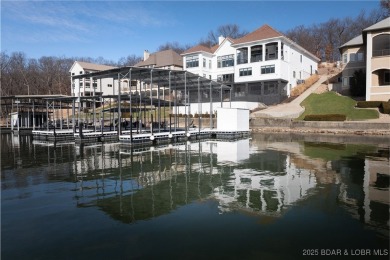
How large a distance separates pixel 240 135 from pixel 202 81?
815cm

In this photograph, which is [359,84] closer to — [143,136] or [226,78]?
[226,78]

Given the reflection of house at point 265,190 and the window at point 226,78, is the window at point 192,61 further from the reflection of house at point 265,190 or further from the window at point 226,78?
the reflection of house at point 265,190

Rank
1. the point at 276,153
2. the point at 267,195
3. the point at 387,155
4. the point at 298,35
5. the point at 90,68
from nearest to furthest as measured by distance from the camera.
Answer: the point at 267,195 < the point at 387,155 < the point at 276,153 < the point at 90,68 < the point at 298,35

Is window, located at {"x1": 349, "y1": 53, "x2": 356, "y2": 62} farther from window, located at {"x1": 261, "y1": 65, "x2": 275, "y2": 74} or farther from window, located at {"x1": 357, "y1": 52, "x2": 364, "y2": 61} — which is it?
window, located at {"x1": 261, "y1": 65, "x2": 275, "y2": 74}

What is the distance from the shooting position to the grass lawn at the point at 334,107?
36.1m

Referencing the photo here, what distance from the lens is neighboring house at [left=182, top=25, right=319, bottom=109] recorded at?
49500 mm

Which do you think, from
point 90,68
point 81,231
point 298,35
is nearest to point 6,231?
point 81,231

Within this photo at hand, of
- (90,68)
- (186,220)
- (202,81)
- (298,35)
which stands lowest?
(186,220)

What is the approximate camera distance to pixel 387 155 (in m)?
19.0

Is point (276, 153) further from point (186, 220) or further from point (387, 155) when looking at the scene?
point (186, 220)

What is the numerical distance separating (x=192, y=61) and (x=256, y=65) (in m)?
14.4

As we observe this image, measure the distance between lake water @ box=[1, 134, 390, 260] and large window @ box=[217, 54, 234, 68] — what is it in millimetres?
43216

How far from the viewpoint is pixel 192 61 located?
60.4 m

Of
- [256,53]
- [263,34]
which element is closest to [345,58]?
[263,34]
